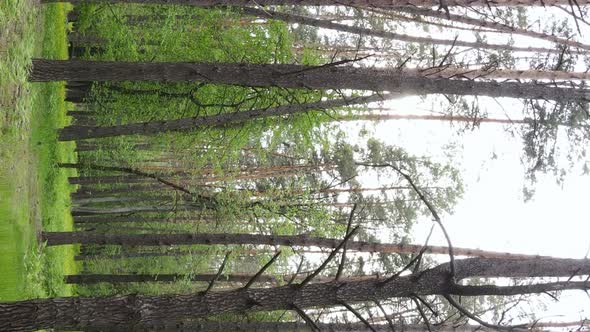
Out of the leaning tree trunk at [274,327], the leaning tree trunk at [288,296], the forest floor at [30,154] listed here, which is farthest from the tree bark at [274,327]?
the leaning tree trunk at [288,296]

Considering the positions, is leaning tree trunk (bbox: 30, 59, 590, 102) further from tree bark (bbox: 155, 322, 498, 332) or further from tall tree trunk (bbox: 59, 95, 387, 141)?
tree bark (bbox: 155, 322, 498, 332)

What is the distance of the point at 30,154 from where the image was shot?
39.8ft

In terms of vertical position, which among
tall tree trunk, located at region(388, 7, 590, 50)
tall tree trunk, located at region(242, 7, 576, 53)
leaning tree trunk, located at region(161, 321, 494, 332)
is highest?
tall tree trunk, located at region(388, 7, 590, 50)

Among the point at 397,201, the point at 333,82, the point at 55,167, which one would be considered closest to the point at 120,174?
the point at 55,167

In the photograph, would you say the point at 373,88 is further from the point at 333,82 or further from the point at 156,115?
the point at 156,115

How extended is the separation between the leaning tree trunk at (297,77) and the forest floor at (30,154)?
0.74 metres

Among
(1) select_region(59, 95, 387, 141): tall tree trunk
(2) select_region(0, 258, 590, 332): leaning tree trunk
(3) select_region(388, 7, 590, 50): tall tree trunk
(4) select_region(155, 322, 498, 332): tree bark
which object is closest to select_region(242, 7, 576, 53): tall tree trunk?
(3) select_region(388, 7, 590, 50): tall tree trunk

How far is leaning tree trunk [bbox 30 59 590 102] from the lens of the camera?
26.5 feet

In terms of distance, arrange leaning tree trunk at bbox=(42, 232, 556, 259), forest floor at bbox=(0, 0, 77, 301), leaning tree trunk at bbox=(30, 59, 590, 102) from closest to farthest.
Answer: leaning tree trunk at bbox=(30, 59, 590, 102), forest floor at bbox=(0, 0, 77, 301), leaning tree trunk at bbox=(42, 232, 556, 259)

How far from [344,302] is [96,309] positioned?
7.70 ft

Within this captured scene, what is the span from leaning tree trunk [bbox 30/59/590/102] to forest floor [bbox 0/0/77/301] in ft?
2.42

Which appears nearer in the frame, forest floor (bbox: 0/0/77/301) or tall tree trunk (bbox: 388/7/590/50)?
forest floor (bbox: 0/0/77/301)

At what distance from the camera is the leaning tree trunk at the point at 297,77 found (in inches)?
317

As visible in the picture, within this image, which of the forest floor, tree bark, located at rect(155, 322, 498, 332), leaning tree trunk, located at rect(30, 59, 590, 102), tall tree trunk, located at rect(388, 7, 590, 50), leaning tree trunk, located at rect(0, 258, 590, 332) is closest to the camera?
leaning tree trunk, located at rect(0, 258, 590, 332)
